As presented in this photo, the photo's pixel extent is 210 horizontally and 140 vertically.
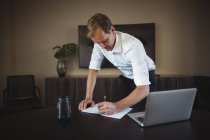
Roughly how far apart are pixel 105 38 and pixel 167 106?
60cm

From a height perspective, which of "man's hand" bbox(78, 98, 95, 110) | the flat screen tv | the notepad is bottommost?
the notepad

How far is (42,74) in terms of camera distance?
4.12m

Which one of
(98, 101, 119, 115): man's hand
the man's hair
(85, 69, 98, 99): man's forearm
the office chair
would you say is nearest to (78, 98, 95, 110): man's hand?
(85, 69, 98, 99): man's forearm

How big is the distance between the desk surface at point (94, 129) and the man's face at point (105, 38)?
1.64 ft

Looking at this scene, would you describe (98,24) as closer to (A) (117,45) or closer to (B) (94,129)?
(A) (117,45)

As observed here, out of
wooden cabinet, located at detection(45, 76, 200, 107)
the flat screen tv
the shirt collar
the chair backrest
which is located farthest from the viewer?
the flat screen tv

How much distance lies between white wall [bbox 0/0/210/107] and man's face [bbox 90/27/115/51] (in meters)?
2.49

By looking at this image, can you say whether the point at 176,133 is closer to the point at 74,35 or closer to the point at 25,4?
the point at 74,35

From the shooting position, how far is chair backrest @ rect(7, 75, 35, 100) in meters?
3.39

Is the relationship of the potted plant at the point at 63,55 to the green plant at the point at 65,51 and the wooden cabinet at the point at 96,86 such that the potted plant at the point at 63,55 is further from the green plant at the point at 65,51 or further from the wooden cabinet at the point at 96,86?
the wooden cabinet at the point at 96,86

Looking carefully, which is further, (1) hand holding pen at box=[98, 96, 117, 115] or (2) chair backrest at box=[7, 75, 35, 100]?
(2) chair backrest at box=[7, 75, 35, 100]

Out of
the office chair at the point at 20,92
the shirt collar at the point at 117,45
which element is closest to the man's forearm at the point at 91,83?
the shirt collar at the point at 117,45

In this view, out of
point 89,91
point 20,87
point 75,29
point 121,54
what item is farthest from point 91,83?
point 75,29

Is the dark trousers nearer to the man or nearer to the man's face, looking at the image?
the man
